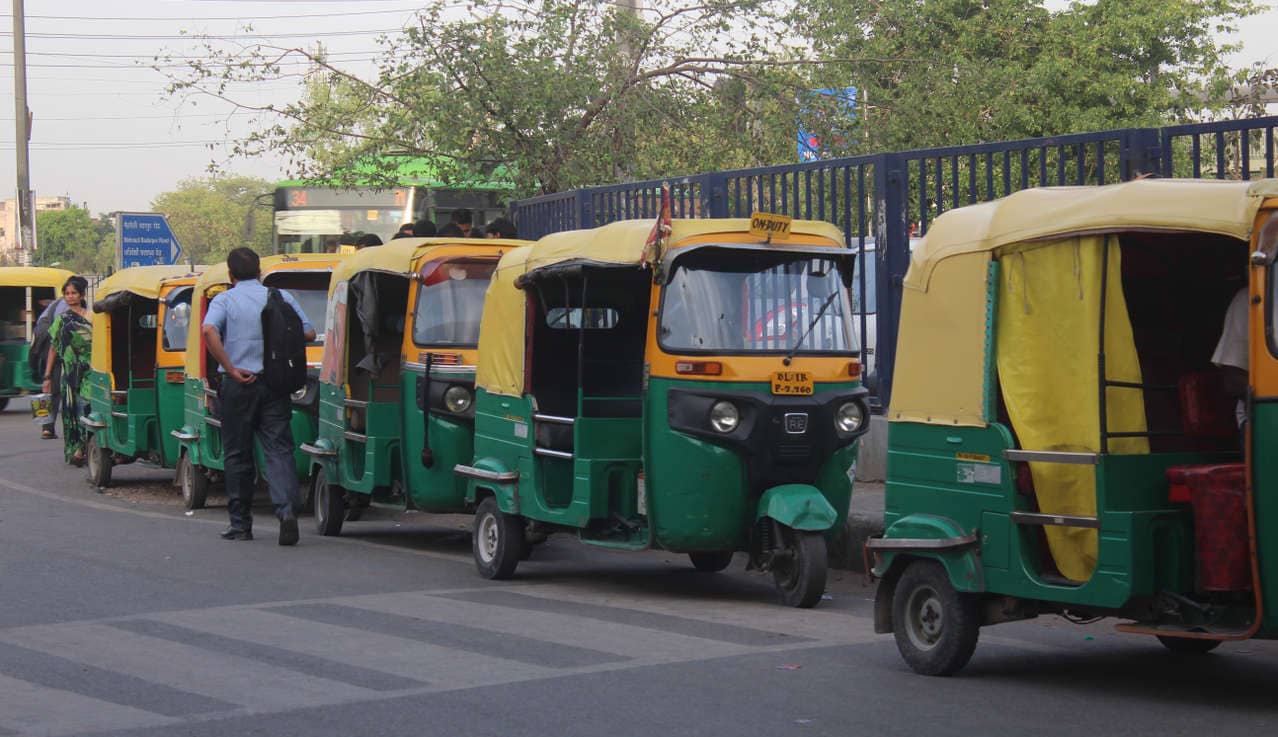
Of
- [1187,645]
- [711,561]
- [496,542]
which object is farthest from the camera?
[711,561]

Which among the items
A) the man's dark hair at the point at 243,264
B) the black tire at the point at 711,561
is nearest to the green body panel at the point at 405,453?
the man's dark hair at the point at 243,264

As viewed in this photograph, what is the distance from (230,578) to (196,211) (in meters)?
131

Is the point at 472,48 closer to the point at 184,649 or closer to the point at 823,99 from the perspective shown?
the point at 823,99

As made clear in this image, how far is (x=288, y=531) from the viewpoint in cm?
1240

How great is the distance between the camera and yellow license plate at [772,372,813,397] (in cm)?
966

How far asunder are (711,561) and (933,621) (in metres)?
3.72

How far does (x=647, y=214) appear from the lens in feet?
52.3

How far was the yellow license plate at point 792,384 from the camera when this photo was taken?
966 centimetres

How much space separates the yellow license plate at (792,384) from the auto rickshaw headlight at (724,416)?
27cm

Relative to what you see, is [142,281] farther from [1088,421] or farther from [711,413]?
[1088,421]

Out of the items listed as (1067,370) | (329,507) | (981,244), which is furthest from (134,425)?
(1067,370)

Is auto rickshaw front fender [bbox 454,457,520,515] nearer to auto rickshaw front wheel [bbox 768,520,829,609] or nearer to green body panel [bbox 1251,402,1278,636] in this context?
auto rickshaw front wheel [bbox 768,520,829,609]

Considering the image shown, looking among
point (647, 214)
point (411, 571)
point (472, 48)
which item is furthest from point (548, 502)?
point (472, 48)

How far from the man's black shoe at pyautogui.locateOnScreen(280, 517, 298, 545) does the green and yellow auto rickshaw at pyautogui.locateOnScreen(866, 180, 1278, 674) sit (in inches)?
226
